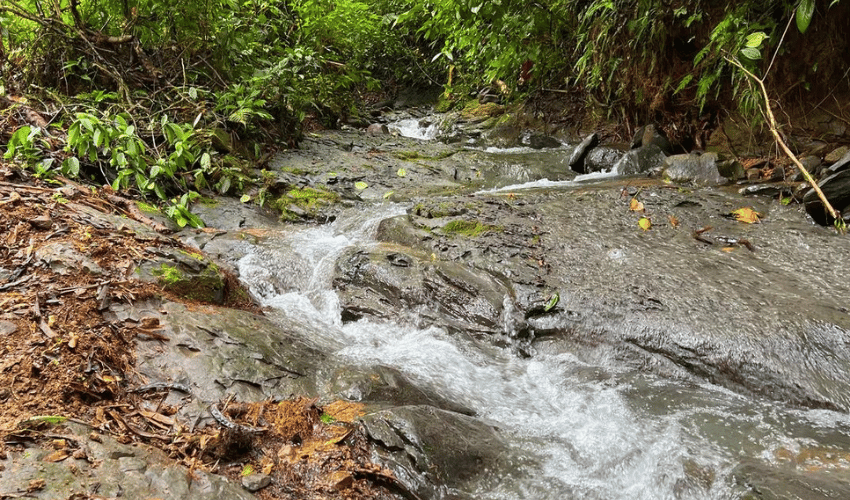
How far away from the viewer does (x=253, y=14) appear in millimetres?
8375

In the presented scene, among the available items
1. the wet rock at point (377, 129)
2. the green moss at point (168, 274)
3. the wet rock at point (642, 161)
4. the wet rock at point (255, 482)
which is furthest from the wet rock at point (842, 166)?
the wet rock at point (377, 129)

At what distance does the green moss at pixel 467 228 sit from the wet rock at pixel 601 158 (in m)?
2.99

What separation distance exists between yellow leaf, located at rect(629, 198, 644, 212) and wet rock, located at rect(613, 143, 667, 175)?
5.14 ft

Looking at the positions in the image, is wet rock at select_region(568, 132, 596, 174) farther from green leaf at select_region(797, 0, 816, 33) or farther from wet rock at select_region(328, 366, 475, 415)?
wet rock at select_region(328, 366, 475, 415)

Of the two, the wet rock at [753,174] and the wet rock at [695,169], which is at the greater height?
the wet rock at [753,174]

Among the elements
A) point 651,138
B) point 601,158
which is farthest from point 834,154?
point 601,158

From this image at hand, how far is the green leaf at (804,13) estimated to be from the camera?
378 cm

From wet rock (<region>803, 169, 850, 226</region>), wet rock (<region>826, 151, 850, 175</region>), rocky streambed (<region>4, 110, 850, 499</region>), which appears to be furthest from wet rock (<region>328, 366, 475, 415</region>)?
wet rock (<region>826, 151, 850, 175</region>)

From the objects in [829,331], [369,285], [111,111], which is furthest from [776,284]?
[111,111]

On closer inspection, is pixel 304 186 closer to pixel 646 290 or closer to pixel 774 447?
pixel 646 290

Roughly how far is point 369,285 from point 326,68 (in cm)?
713

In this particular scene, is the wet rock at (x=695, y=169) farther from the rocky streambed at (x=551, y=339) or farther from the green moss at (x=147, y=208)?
the green moss at (x=147, y=208)

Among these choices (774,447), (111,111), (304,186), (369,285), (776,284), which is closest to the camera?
(774,447)

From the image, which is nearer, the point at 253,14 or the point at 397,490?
the point at 397,490
